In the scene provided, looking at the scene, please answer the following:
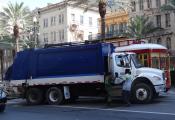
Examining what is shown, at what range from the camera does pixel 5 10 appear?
58625 millimetres

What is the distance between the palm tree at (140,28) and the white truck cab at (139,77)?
129 ft

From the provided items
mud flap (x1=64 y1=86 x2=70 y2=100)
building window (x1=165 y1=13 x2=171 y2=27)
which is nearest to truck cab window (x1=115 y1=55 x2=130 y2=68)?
mud flap (x1=64 y1=86 x2=70 y2=100)

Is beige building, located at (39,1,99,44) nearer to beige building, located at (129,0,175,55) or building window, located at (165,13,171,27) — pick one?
beige building, located at (129,0,175,55)

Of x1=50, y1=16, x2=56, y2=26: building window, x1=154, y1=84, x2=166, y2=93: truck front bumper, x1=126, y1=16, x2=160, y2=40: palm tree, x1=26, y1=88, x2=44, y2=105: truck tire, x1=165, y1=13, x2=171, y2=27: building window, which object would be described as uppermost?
x1=50, y1=16, x2=56, y2=26: building window

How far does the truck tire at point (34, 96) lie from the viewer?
22.6m

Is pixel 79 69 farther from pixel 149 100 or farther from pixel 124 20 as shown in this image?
pixel 124 20

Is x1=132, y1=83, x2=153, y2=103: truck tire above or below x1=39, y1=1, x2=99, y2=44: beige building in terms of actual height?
below

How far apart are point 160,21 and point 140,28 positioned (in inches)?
250

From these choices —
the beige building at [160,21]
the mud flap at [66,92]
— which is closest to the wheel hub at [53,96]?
the mud flap at [66,92]

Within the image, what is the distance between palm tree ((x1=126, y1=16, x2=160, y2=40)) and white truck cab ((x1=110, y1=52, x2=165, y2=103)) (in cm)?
3921

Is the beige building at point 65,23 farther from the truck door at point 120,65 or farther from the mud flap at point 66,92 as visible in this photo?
the truck door at point 120,65

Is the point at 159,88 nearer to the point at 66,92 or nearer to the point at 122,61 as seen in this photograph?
the point at 122,61

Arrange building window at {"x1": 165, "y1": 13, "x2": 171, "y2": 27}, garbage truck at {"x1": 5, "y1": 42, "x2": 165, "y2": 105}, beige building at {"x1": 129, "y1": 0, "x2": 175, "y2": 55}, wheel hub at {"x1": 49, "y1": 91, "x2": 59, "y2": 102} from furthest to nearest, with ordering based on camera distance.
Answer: building window at {"x1": 165, "y1": 13, "x2": 171, "y2": 27}
beige building at {"x1": 129, "y1": 0, "x2": 175, "y2": 55}
wheel hub at {"x1": 49, "y1": 91, "x2": 59, "y2": 102}
garbage truck at {"x1": 5, "y1": 42, "x2": 165, "y2": 105}

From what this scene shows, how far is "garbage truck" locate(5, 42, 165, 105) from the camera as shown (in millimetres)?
20828
